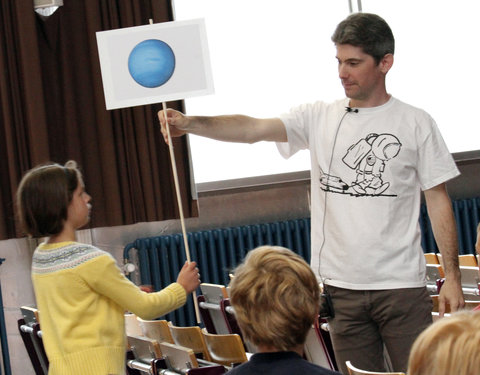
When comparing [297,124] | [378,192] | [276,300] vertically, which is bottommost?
[276,300]

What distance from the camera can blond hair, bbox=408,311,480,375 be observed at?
4.44ft

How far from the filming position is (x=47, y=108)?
7.05m

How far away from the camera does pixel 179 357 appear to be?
366cm

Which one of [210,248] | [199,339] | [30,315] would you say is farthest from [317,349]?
[210,248]

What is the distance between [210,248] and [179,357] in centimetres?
370

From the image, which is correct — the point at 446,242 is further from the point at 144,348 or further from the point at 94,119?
the point at 94,119

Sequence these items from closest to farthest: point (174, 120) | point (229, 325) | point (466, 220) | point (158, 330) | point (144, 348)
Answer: point (174, 120) < point (144, 348) < point (158, 330) < point (229, 325) < point (466, 220)

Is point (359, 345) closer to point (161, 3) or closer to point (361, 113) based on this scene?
point (361, 113)

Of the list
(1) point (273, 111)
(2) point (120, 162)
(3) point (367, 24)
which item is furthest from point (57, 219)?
(1) point (273, 111)

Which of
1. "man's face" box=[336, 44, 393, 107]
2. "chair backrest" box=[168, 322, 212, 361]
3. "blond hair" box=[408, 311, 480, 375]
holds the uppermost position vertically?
"man's face" box=[336, 44, 393, 107]

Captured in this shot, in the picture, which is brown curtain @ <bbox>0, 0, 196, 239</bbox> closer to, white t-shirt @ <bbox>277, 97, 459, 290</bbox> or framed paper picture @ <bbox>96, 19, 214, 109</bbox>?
framed paper picture @ <bbox>96, 19, 214, 109</bbox>

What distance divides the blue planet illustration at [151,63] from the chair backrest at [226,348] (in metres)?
1.07

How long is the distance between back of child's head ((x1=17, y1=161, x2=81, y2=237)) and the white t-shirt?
3.07 feet

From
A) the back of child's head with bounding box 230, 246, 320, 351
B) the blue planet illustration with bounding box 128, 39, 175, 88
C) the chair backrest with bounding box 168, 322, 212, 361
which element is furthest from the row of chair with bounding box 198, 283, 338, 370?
the back of child's head with bounding box 230, 246, 320, 351
